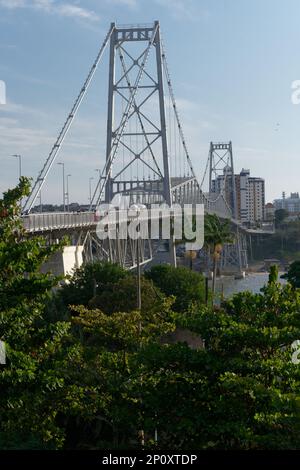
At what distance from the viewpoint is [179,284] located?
2952 centimetres

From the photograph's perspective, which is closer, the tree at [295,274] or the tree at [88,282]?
the tree at [88,282]

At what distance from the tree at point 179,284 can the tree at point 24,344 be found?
18.9 meters

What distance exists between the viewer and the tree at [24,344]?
8.29 meters

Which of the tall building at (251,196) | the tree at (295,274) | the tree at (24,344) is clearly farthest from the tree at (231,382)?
the tall building at (251,196)

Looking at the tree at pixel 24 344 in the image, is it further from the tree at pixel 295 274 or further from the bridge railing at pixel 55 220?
the tree at pixel 295 274

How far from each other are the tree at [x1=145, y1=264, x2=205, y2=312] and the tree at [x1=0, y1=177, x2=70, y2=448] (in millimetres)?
18883

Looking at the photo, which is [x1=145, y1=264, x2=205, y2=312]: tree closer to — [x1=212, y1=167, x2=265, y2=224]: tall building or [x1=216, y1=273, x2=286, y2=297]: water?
[x1=216, y1=273, x2=286, y2=297]: water

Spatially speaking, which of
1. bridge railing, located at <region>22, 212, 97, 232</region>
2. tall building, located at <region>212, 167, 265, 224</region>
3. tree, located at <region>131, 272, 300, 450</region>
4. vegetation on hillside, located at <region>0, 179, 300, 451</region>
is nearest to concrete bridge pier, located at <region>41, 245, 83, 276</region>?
bridge railing, located at <region>22, 212, 97, 232</region>

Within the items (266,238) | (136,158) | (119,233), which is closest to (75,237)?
(119,233)

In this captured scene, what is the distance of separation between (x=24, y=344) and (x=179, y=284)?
21.0m

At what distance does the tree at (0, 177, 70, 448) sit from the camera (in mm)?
8289

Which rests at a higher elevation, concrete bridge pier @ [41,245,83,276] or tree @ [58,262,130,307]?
concrete bridge pier @ [41,245,83,276]

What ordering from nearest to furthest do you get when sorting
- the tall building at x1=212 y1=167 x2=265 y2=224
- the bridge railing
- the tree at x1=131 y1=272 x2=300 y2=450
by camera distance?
the tree at x1=131 y1=272 x2=300 y2=450
the bridge railing
the tall building at x1=212 y1=167 x2=265 y2=224

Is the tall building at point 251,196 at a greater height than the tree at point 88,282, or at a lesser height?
greater
